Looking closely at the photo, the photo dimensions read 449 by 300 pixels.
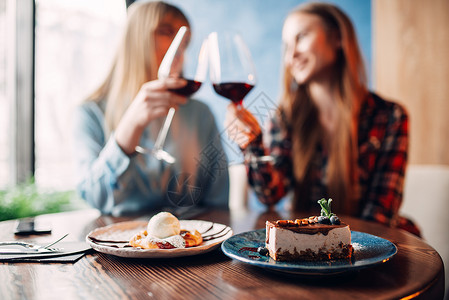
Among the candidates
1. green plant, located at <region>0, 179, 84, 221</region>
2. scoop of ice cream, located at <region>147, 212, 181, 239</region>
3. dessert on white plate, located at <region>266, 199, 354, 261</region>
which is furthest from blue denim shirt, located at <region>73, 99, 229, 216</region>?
green plant, located at <region>0, 179, 84, 221</region>

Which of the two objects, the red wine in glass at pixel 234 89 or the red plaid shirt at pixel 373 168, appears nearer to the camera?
the red wine in glass at pixel 234 89

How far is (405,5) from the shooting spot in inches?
100

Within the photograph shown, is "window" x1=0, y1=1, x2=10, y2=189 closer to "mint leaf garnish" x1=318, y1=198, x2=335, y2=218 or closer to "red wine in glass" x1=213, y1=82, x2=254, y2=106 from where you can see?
"red wine in glass" x1=213, y1=82, x2=254, y2=106

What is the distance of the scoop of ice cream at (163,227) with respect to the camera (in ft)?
2.90

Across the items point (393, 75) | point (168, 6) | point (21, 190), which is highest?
point (168, 6)

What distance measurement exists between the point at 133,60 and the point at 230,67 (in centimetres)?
79

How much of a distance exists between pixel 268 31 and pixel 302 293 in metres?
2.72

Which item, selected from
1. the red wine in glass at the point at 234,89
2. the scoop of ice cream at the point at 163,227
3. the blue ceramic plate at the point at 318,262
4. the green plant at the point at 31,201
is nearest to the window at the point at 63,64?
the green plant at the point at 31,201

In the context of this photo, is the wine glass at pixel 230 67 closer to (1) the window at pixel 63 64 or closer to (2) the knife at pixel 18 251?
(2) the knife at pixel 18 251

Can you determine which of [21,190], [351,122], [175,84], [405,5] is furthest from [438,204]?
[21,190]

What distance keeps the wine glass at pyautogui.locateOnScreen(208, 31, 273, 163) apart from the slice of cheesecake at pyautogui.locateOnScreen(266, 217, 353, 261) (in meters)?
0.41

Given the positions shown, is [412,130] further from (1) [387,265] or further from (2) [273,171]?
(1) [387,265]

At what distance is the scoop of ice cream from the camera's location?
884 millimetres

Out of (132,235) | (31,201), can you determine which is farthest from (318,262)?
(31,201)
